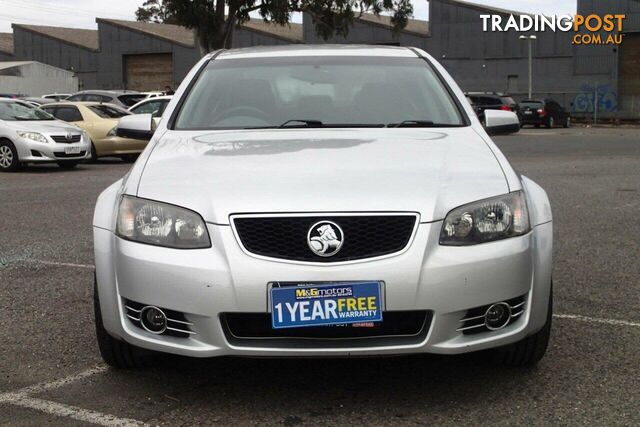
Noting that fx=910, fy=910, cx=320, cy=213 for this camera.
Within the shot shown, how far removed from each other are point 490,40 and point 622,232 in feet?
157

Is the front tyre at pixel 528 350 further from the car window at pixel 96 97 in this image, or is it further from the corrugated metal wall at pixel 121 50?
the corrugated metal wall at pixel 121 50

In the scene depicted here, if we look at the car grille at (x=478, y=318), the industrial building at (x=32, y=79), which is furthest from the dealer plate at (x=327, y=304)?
the industrial building at (x=32, y=79)

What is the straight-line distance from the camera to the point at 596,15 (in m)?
50.9

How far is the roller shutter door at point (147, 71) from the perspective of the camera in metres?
62.8

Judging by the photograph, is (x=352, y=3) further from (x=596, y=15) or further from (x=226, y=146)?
(x=226, y=146)

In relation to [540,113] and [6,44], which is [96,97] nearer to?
[540,113]

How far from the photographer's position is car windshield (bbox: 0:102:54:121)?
55.6 feet

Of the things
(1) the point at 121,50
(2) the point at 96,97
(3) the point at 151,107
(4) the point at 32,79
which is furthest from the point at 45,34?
(3) the point at 151,107

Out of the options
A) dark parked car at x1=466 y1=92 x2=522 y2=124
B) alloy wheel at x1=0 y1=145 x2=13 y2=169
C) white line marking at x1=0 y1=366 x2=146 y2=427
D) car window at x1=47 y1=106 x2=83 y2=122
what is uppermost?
dark parked car at x1=466 y1=92 x2=522 y2=124

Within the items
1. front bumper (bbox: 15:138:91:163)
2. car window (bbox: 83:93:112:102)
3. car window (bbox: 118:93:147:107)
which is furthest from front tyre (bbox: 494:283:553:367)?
car window (bbox: 83:93:112:102)

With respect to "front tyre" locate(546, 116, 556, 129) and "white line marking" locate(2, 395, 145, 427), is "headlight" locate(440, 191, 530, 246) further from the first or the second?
"front tyre" locate(546, 116, 556, 129)

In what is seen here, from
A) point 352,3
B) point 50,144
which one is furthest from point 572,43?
point 50,144

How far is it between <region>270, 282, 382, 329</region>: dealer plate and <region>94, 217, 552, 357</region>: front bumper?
0.03 meters

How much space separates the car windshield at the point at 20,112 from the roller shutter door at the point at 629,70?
1538 inches
